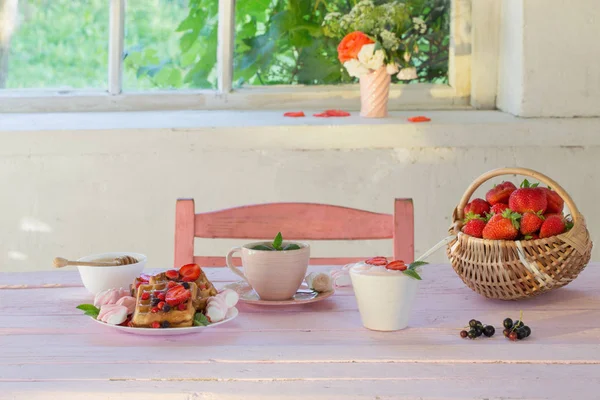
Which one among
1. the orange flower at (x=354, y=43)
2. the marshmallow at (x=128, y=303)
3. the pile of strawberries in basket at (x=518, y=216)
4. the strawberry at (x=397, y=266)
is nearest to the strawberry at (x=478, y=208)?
the pile of strawberries in basket at (x=518, y=216)

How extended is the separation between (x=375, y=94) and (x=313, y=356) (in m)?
1.74

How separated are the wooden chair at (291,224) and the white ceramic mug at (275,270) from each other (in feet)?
1.26

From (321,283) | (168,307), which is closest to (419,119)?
(321,283)

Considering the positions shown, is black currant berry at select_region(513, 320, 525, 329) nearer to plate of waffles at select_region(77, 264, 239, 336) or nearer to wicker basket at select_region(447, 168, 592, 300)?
wicker basket at select_region(447, 168, 592, 300)

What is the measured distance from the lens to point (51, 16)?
2.89m

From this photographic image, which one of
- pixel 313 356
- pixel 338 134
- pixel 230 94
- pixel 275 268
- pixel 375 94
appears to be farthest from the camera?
pixel 230 94

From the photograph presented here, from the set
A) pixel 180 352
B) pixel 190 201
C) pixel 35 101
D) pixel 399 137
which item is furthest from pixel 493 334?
pixel 35 101

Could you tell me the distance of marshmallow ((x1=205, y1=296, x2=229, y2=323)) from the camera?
1092mm

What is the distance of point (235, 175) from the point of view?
260 cm

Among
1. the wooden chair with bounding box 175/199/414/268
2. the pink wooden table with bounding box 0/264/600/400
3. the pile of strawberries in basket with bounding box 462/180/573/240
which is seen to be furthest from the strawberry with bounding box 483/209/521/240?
the wooden chair with bounding box 175/199/414/268

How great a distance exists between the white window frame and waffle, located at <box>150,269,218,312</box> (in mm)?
1781

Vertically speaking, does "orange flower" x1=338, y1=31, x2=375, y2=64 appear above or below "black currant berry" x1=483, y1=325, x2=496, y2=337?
above

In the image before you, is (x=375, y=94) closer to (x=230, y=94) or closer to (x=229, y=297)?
(x=230, y=94)

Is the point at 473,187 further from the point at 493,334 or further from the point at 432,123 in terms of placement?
the point at 432,123
